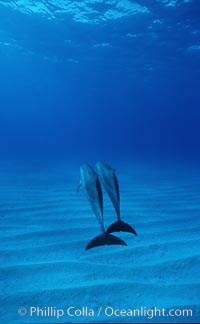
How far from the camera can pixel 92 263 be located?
329 centimetres

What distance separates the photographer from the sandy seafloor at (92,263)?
2543mm

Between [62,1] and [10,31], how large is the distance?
8.82m

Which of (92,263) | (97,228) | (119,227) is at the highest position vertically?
(119,227)

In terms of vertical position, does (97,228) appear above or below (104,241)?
below

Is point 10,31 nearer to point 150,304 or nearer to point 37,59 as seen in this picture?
point 37,59

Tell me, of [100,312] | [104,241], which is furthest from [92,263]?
[100,312]

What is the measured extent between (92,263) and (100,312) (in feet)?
2.93

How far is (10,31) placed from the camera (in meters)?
23.7

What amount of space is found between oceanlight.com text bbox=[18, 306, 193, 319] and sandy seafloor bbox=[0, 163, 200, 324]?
33 mm

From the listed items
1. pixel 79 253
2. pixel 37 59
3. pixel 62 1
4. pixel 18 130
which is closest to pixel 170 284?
pixel 79 253

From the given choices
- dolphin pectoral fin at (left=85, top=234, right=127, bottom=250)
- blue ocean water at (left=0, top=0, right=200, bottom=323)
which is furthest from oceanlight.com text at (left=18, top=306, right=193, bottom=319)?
dolphin pectoral fin at (left=85, top=234, right=127, bottom=250)

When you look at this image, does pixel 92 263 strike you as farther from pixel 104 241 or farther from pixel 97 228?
pixel 97 228

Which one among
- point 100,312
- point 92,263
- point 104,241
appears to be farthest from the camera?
point 92,263

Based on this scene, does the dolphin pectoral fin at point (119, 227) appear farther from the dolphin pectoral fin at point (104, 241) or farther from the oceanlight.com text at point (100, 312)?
the oceanlight.com text at point (100, 312)
